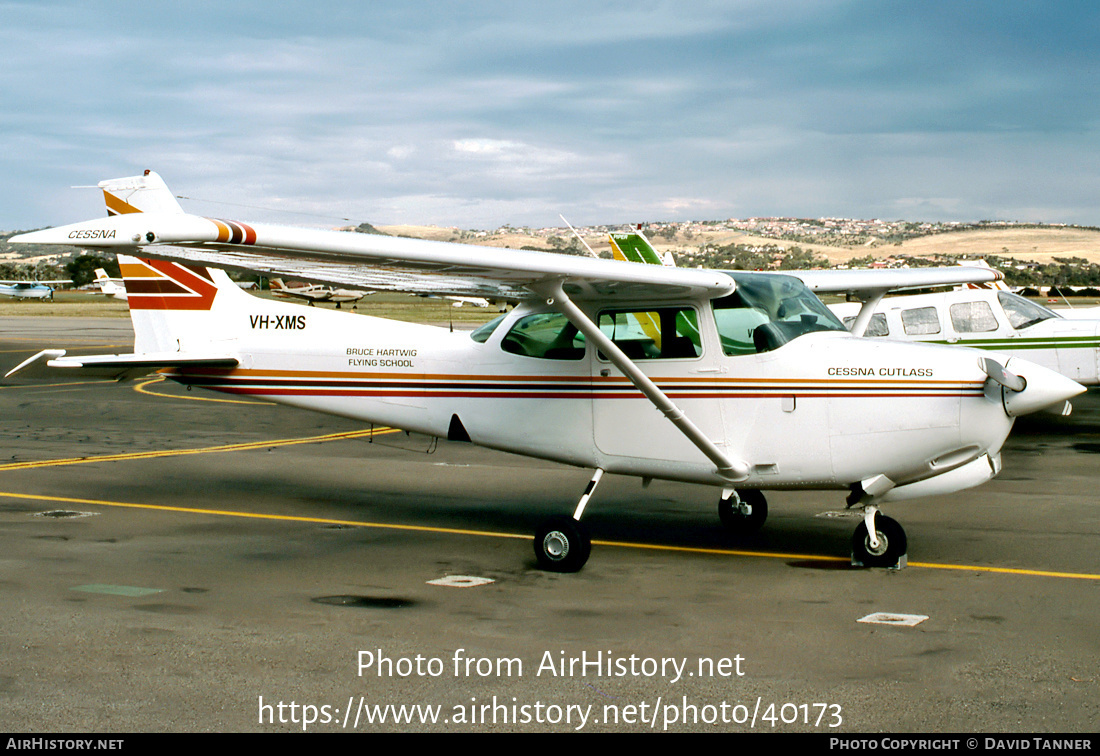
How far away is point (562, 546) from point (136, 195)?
6095mm

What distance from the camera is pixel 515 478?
1278cm

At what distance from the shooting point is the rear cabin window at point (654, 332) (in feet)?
27.9

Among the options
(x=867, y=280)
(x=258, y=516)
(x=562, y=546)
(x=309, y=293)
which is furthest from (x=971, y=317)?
(x=309, y=293)

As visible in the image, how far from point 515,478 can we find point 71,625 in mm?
6719

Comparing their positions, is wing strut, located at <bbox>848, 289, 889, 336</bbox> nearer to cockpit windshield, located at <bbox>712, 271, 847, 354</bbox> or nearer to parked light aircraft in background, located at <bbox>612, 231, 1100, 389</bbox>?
cockpit windshield, located at <bbox>712, 271, 847, 354</bbox>

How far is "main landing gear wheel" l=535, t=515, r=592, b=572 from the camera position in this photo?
8.10 metres

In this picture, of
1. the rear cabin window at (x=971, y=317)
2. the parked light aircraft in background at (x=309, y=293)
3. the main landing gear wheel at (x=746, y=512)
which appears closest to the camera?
the main landing gear wheel at (x=746, y=512)

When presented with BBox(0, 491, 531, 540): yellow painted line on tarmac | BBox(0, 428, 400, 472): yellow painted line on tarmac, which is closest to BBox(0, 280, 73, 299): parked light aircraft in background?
BBox(0, 428, 400, 472): yellow painted line on tarmac

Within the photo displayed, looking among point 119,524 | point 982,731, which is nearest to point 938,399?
point 982,731

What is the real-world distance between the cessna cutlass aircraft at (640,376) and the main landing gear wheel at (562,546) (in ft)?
0.04

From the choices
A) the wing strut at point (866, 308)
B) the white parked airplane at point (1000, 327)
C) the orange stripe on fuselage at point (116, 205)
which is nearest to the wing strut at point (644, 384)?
the wing strut at point (866, 308)

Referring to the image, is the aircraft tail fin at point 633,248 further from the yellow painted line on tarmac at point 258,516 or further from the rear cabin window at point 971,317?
the yellow painted line on tarmac at point 258,516

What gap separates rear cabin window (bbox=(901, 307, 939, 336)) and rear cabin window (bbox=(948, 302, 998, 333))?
281mm

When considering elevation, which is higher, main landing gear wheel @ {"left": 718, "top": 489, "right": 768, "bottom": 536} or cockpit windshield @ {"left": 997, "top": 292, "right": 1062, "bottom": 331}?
cockpit windshield @ {"left": 997, "top": 292, "right": 1062, "bottom": 331}
